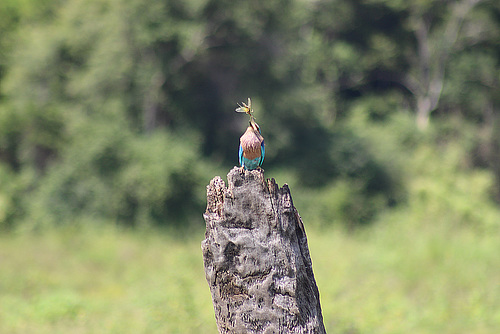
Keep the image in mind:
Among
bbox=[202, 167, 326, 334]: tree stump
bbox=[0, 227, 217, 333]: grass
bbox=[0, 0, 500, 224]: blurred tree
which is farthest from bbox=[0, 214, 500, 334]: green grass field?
bbox=[202, 167, 326, 334]: tree stump

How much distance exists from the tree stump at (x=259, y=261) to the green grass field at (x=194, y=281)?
3885mm

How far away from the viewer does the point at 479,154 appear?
17.8 meters

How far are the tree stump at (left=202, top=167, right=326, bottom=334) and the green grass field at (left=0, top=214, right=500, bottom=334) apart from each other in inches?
153

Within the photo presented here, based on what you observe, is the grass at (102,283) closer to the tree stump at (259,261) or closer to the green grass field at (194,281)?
the green grass field at (194,281)

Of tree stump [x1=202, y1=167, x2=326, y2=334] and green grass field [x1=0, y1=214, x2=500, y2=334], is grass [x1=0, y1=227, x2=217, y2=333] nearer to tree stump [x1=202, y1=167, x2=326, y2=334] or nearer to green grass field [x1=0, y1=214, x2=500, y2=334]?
green grass field [x1=0, y1=214, x2=500, y2=334]

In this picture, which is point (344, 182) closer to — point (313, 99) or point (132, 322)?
point (313, 99)

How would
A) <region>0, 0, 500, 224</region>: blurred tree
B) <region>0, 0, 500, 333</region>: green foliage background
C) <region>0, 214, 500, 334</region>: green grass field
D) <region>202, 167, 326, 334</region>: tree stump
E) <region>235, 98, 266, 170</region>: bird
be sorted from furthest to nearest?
<region>0, 0, 500, 224</region>: blurred tree < <region>0, 0, 500, 333</region>: green foliage background < <region>0, 214, 500, 334</region>: green grass field < <region>235, 98, 266, 170</region>: bird < <region>202, 167, 326, 334</region>: tree stump

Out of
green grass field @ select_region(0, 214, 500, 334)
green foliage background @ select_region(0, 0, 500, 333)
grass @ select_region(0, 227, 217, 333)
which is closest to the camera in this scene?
grass @ select_region(0, 227, 217, 333)

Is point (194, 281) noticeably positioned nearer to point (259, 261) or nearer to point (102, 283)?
point (102, 283)

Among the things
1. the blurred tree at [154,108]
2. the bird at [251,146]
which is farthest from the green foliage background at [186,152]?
the bird at [251,146]

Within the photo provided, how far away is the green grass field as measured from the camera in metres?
6.57

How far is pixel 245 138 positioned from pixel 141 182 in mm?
8845

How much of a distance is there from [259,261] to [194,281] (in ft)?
18.9

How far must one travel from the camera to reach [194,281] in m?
7.98
